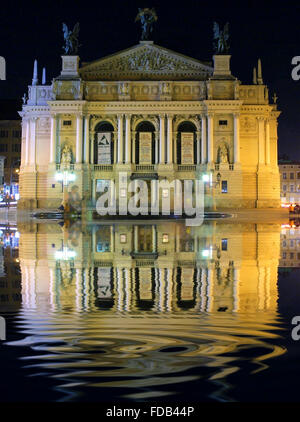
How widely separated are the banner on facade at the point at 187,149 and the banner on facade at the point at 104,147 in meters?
10.0

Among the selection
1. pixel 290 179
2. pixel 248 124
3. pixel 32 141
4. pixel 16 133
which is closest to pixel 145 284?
pixel 248 124

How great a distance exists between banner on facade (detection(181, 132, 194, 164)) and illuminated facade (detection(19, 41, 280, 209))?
14 centimetres

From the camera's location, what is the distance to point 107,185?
70.5 metres

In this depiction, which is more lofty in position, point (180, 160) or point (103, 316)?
point (180, 160)

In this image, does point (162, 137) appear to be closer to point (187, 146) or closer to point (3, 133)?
point (187, 146)

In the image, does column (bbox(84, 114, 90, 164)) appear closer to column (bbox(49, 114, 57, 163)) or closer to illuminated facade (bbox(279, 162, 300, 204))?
column (bbox(49, 114, 57, 163))

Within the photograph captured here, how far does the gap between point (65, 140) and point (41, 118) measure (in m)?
5.59

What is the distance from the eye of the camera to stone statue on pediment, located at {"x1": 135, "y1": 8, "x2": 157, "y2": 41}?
71750 millimetres

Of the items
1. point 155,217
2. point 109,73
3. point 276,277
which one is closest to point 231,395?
point 276,277

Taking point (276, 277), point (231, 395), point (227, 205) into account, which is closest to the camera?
point (231, 395)

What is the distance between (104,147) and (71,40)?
49.9ft

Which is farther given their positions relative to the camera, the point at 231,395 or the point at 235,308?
the point at 235,308

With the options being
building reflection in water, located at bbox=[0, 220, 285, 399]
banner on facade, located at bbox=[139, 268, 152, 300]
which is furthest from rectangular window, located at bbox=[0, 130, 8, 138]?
banner on facade, located at bbox=[139, 268, 152, 300]

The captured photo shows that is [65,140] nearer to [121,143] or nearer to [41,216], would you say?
[121,143]
